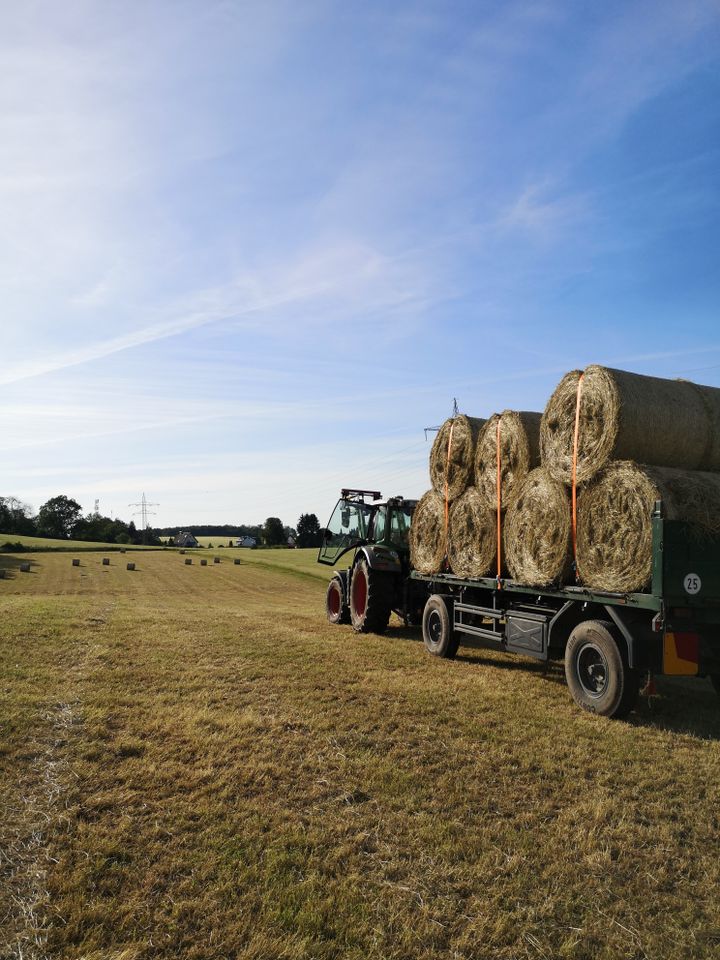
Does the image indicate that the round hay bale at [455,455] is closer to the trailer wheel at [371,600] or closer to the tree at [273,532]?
the trailer wheel at [371,600]

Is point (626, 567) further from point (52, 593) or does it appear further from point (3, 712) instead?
point (52, 593)

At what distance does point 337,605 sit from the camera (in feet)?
50.7

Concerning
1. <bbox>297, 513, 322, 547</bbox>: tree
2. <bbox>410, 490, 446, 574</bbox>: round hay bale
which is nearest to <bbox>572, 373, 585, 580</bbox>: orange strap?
<bbox>410, 490, 446, 574</bbox>: round hay bale

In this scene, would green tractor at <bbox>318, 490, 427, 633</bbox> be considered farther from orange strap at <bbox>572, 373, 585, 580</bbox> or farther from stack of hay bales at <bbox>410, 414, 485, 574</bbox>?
orange strap at <bbox>572, 373, 585, 580</bbox>

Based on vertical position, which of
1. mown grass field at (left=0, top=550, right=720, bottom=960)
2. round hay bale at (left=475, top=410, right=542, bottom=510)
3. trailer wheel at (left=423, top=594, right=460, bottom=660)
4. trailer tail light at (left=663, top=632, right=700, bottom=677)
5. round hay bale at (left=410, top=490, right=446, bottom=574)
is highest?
round hay bale at (left=475, top=410, right=542, bottom=510)

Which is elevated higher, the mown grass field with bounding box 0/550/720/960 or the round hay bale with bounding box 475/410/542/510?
the round hay bale with bounding box 475/410/542/510

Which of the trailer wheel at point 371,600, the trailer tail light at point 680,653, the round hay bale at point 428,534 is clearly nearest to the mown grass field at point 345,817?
the trailer tail light at point 680,653

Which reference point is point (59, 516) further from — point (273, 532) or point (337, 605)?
point (337, 605)

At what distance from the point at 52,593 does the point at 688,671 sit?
21.3 metres

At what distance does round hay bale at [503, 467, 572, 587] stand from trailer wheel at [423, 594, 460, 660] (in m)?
2.36

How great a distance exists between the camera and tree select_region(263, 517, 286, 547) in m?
89.4

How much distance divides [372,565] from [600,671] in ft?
19.0

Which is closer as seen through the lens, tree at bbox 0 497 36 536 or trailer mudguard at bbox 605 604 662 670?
trailer mudguard at bbox 605 604 662 670

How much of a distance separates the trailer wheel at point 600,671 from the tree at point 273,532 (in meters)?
82.4
